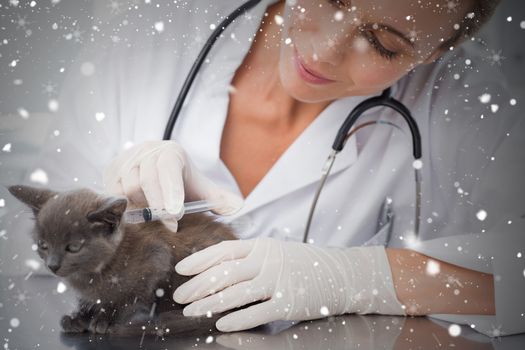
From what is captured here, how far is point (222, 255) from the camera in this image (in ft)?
3.38

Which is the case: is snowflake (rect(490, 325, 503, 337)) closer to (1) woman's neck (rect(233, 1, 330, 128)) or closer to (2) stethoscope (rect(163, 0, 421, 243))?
(2) stethoscope (rect(163, 0, 421, 243))

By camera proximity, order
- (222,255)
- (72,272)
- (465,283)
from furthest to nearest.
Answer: (465,283) < (222,255) < (72,272)

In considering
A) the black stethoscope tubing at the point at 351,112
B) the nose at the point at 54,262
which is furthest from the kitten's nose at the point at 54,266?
the black stethoscope tubing at the point at 351,112

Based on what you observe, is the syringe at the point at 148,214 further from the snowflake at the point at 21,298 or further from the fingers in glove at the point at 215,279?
the snowflake at the point at 21,298

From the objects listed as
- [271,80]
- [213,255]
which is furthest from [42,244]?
[271,80]

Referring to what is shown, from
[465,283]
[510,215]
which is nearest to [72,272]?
[465,283]

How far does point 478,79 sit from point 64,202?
0.88 meters

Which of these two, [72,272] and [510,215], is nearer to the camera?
[72,272]

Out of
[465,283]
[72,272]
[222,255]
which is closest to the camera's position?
[72,272]

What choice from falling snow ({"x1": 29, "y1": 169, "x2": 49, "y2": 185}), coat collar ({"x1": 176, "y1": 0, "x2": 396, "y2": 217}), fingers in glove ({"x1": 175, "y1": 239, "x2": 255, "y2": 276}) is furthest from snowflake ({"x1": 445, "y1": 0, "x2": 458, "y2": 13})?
falling snow ({"x1": 29, "y1": 169, "x2": 49, "y2": 185})

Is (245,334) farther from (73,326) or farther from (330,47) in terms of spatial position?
(330,47)

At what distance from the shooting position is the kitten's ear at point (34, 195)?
94cm

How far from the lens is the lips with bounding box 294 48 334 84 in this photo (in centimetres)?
117

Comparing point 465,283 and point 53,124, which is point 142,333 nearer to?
point 53,124
